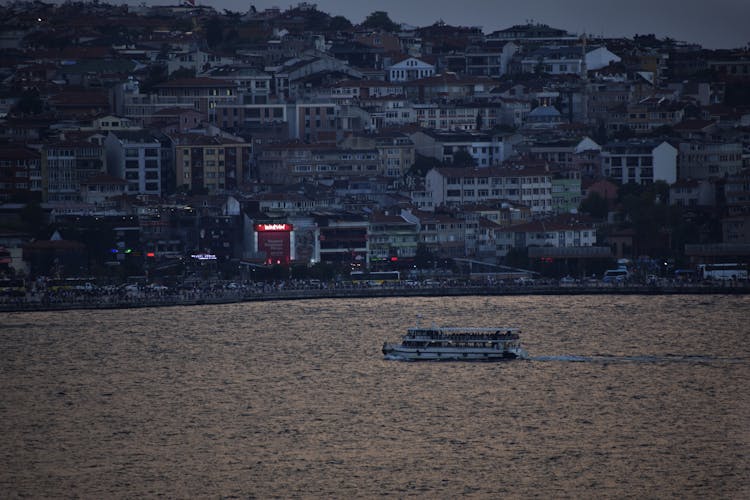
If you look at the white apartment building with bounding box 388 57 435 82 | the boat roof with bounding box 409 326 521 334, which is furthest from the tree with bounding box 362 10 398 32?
the boat roof with bounding box 409 326 521 334

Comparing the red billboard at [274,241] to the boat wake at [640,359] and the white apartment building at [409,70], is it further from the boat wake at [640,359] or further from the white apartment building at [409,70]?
the white apartment building at [409,70]

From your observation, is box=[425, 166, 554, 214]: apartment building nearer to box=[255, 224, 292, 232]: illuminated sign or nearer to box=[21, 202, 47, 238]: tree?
box=[255, 224, 292, 232]: illuminated sign

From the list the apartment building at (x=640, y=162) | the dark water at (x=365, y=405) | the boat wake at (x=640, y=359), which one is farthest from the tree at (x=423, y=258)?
the boat wake at (x=640, y=359)

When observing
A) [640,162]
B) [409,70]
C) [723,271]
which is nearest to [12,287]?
[723,271]

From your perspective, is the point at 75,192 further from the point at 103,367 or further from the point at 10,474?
the point at 10,474

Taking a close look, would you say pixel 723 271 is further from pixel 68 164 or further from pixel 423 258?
pixel 68 164
